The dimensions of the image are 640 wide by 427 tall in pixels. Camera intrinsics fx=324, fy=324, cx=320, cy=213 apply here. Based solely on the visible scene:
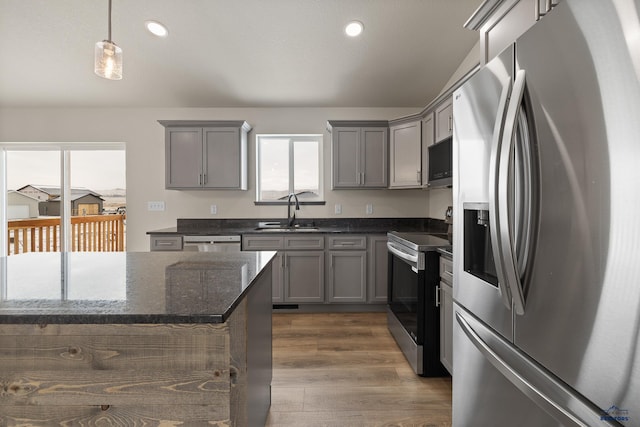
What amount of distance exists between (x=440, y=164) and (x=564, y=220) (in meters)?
2.31

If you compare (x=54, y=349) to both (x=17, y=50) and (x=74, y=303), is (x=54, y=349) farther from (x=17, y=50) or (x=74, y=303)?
(x=17, y=50)

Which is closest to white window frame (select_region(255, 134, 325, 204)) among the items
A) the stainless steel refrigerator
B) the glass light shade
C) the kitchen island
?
the glass light shade

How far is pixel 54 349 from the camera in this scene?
3.10 ft

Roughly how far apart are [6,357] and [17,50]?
12.4ft

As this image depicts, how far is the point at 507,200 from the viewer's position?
932mm

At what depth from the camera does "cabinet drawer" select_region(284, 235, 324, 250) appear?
11.8ft

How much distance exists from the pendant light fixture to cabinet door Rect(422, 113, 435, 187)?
2.63 m

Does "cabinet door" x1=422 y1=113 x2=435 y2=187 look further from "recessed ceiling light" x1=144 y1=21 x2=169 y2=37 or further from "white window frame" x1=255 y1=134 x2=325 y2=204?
"recessed ceiling light" x1=144 y1=21 x2=169 y2=37

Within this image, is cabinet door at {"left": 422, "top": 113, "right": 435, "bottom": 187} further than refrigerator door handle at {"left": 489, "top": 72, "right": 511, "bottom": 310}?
Yes

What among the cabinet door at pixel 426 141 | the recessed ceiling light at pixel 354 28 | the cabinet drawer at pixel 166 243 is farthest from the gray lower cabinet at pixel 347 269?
the recessed ceiling light at pixel 354 28

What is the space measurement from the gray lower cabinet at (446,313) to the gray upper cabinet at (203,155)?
2568 millimetres

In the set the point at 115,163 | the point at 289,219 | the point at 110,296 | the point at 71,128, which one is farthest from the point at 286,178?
the point at 110,296

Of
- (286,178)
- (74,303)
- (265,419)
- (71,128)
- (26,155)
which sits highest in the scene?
(71,128)

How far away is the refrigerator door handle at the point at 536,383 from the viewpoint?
0.75 meters
